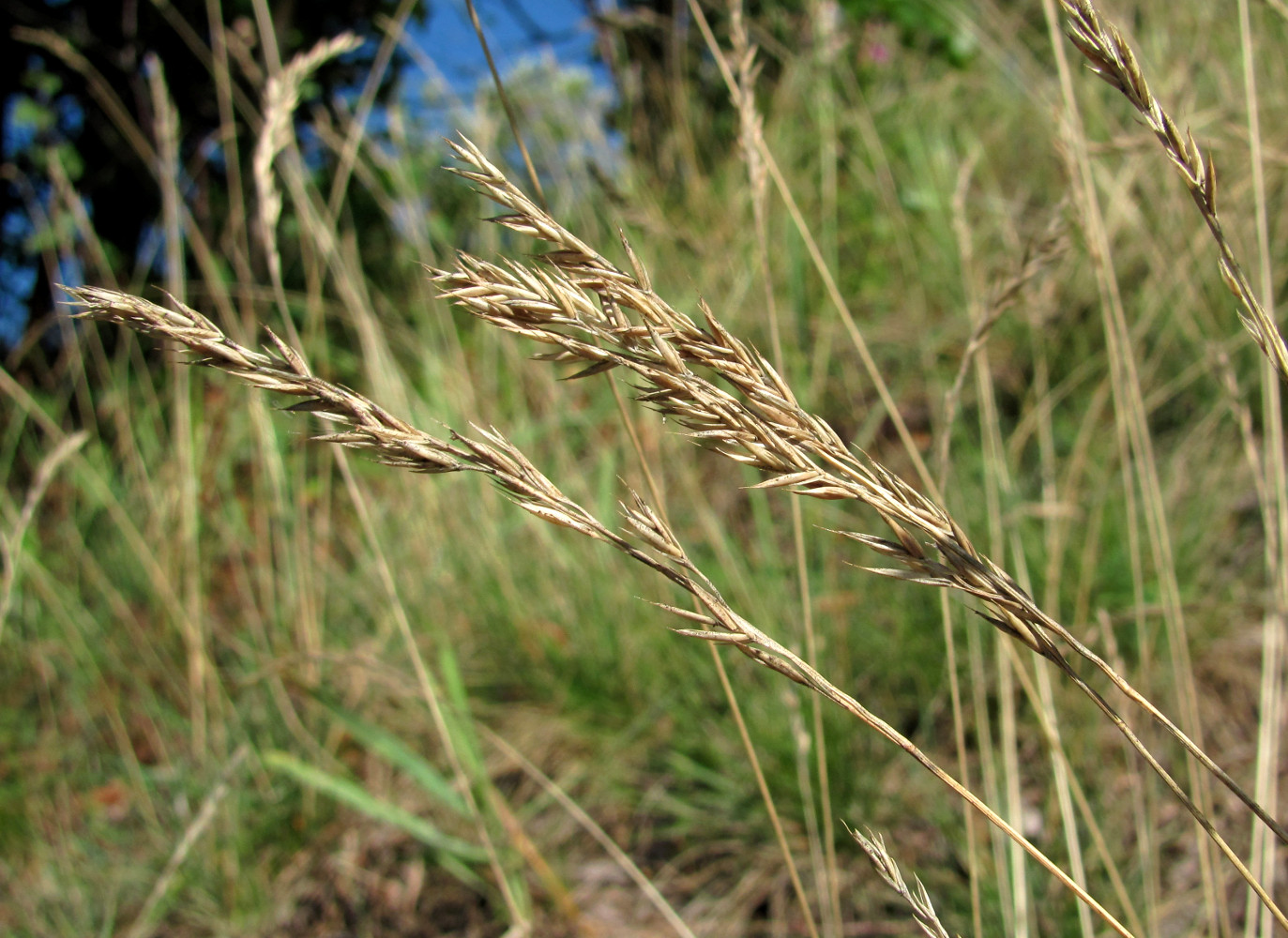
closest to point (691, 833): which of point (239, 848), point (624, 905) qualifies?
point (624, 905)

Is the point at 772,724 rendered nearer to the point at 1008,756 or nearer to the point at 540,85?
the point at 1008,756

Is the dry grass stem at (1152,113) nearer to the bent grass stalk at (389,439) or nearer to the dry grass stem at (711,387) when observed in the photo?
the dry grass stem at (711,387)

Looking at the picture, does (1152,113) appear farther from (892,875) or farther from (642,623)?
(642,623)

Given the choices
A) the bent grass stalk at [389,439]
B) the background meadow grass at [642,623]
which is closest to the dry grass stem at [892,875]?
the bent grass stalk at [389,439]

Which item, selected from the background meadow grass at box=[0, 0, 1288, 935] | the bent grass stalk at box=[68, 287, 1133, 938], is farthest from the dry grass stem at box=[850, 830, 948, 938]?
the background meadow grass at box=[0, 0, 1288, 935]

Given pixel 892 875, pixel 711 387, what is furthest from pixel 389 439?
pixel 892 875

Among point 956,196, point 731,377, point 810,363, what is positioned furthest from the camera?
point 810,363

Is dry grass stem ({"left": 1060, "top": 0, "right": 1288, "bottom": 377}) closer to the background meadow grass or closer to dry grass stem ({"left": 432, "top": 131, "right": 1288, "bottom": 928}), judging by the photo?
dry grass stem ({"left": 432, "top": 131, "right": 1288, "bottom": 928})

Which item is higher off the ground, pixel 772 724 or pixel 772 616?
pixel 772 616
